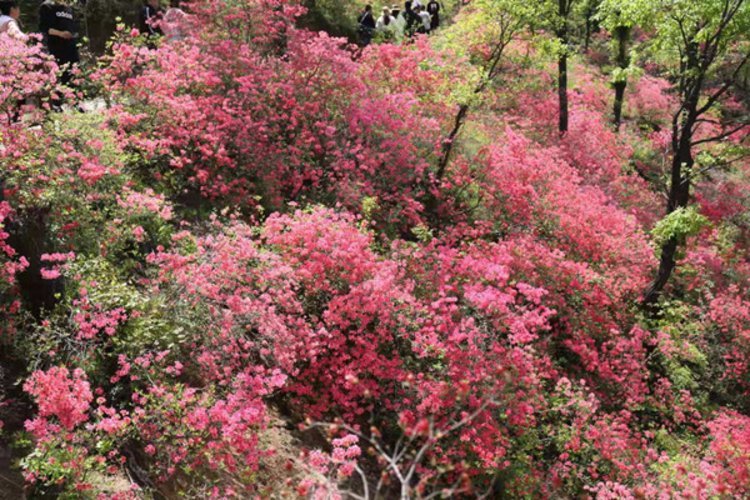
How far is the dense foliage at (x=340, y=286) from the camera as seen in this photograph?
6.71 meters

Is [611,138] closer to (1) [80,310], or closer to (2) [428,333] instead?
(2) [428,333]

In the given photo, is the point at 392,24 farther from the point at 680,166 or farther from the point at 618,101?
the point at 680,166

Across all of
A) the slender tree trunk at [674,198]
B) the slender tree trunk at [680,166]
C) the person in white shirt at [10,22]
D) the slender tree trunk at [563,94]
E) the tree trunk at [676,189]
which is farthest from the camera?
the slender tree trunk at [563,94]

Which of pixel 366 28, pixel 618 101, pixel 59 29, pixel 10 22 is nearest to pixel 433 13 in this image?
pixel 366 28

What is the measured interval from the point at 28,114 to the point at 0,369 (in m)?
4.43

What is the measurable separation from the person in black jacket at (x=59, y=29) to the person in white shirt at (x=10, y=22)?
44 cm

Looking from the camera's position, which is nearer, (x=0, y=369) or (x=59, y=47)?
(x=0, y=369)

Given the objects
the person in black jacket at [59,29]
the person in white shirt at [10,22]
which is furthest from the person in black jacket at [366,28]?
the person in white shirt at [10,22]

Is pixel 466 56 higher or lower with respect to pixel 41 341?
higher

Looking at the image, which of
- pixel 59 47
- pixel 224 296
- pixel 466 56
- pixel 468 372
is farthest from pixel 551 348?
pixel 59 47

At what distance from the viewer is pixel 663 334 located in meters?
12.5

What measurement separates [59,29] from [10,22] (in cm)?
74

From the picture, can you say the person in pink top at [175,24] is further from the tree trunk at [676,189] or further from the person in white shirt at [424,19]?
the person in white shirt at [424,19]

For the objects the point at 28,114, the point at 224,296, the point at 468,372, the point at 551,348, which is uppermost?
the point at 28,114
